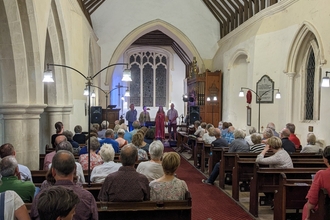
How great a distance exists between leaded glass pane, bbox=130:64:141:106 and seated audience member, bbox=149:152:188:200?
19186 mm

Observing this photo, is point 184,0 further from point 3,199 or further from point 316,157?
point 3,199

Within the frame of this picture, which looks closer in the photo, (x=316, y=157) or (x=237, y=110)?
(x=316, y=157)

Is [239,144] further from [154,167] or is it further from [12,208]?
[12,208]

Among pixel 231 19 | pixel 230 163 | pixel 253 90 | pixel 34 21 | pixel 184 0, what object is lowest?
pixel 230 163

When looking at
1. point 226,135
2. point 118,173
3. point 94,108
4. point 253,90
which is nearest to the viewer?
point 118,173

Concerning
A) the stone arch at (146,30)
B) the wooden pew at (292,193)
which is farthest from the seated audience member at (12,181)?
the stone arch at (146,30)

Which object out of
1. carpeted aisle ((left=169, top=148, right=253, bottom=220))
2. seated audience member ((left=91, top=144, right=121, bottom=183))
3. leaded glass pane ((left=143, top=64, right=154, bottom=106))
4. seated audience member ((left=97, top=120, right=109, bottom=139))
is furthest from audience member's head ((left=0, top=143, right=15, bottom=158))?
leaded glass pane ((left=143, top=64, right=154, bottom=106))

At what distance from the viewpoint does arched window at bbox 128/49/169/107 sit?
22250mm

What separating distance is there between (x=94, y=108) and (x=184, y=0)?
24.7 ft

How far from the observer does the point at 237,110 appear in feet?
43.3

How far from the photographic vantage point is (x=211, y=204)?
5508 mm

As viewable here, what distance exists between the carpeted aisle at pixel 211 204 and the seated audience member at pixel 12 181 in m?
2.66

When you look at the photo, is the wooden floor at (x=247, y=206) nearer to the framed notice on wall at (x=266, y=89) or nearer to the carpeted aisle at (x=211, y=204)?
the carpeted aisle at (x=211, y=204)

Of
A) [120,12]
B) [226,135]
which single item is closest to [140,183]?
[226,135]
